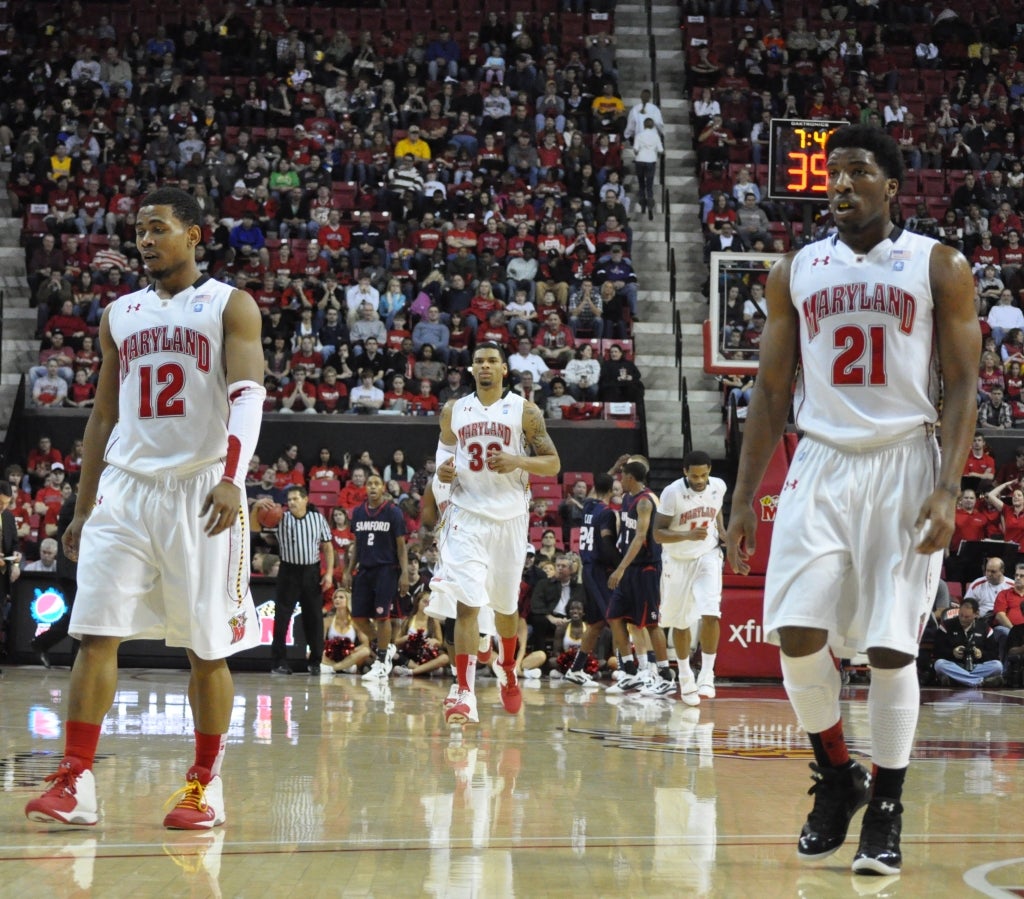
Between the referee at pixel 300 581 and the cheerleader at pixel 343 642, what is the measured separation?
22 centimetres

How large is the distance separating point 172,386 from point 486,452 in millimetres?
4418

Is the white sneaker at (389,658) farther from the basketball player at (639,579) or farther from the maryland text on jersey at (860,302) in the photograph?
the maryland text on jersey at (860,302)

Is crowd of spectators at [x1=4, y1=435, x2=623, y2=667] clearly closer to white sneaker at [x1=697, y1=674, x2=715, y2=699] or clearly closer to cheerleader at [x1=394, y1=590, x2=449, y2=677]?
cheerleader at [x1=394, y1=590, x2=449, y2=677]

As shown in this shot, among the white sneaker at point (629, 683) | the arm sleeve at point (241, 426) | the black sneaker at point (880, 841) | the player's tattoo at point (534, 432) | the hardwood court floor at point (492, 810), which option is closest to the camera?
the hardwood court floor at point (492, 810)

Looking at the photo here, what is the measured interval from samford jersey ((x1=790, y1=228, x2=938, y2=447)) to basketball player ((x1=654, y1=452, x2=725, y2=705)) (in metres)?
7.44

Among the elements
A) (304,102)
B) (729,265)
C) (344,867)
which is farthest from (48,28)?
(344,867)

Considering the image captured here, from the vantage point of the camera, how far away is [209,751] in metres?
5.28

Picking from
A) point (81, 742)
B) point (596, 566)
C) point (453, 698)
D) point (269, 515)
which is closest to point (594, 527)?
point (596, 566)

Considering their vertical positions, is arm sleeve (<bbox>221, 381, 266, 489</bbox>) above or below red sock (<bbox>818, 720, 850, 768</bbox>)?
above

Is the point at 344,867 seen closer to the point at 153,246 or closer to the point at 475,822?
the point at 475,822

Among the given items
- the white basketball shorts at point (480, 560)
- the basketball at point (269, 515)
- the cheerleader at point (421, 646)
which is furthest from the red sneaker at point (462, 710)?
the basketball at point (269, 515)

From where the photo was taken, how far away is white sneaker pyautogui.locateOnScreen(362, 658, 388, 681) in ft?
46.6

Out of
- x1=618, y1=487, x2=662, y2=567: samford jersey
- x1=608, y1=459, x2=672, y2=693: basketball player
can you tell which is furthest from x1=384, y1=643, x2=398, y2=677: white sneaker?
x1=618, y1=487, x2=662, y2=567: samford jersey

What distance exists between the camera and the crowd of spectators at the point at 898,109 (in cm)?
2234
